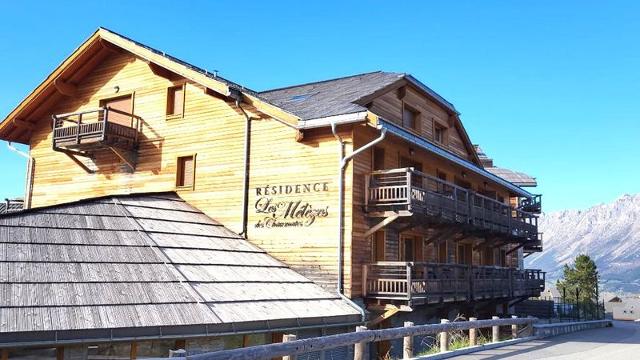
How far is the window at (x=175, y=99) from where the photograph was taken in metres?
24.3

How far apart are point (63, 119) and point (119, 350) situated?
1456 centimetres

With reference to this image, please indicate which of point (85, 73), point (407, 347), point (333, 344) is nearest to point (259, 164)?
point (407, 347)

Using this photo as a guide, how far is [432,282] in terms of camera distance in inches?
795

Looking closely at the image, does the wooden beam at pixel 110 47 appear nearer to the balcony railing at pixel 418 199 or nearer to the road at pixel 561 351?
the balcony railing at pixel 418 199

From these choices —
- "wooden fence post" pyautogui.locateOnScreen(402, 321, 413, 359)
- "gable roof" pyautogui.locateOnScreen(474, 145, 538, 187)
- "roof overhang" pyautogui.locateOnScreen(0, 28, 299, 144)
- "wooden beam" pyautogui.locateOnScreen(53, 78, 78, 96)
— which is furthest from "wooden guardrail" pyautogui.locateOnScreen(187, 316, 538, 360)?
"gable roof" pyautogui.locateOnScreen(474, 145, 538, 187)

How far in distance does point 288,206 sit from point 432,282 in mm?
5540

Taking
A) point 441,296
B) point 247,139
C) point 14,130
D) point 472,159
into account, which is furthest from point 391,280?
point 14,130

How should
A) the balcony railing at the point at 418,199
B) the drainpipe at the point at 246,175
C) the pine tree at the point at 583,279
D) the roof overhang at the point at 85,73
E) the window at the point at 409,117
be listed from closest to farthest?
the balcony railing at the point at 418,199, the drainpipe at the point at 246,175, the roof overhang at the point at 85,73, the window at the point at 409,117, the pine tree at the point at 583,279

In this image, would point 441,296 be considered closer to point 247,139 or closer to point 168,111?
point 247,139

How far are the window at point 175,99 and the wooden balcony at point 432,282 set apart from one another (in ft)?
33.7

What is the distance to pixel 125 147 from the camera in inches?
968

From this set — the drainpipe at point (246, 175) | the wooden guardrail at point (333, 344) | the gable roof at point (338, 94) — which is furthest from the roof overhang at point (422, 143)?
the wooden guardrail at point (333, 344)

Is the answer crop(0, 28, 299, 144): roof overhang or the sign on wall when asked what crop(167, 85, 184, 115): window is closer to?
crop(0, 28, 299, 144): roof overhang

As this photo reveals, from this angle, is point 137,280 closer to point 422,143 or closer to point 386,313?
point 386,313
